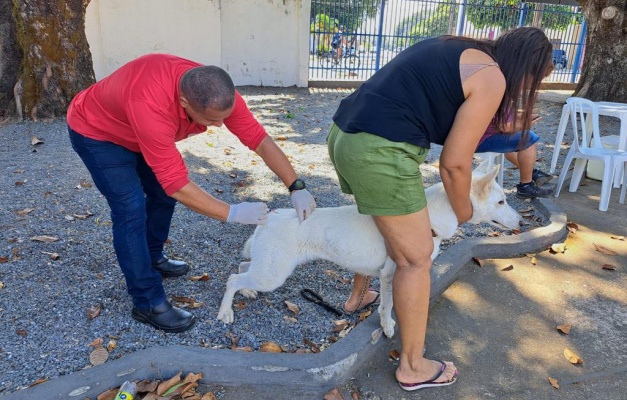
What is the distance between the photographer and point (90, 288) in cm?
335

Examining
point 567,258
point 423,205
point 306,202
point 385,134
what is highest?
point 385,134

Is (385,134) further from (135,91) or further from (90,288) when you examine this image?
(90,288)

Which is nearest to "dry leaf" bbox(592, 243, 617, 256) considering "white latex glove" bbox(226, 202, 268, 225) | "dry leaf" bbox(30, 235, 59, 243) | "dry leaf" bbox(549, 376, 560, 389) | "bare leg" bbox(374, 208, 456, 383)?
"dry leaf" bbox(549, 376, 560, 389)

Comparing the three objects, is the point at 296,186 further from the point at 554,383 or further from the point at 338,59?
the point at 338,59

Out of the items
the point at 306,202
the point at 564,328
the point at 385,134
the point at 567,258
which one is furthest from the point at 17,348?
the point at 567,258

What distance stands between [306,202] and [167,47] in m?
12.2

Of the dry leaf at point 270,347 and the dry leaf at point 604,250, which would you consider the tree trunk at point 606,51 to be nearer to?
the dry leaf at point 604,250

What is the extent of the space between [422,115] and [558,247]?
308 cm

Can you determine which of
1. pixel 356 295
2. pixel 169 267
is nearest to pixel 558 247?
pixel 356 295

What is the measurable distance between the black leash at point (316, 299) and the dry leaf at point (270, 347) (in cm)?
57

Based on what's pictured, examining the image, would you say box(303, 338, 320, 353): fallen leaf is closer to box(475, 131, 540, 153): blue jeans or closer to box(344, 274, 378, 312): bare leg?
box(344, 274, 378, 312): bare leg

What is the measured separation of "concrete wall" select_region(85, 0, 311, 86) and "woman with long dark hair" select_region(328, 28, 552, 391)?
12.4m

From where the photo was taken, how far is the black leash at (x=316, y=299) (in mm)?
3364

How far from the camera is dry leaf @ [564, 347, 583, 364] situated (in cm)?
306
